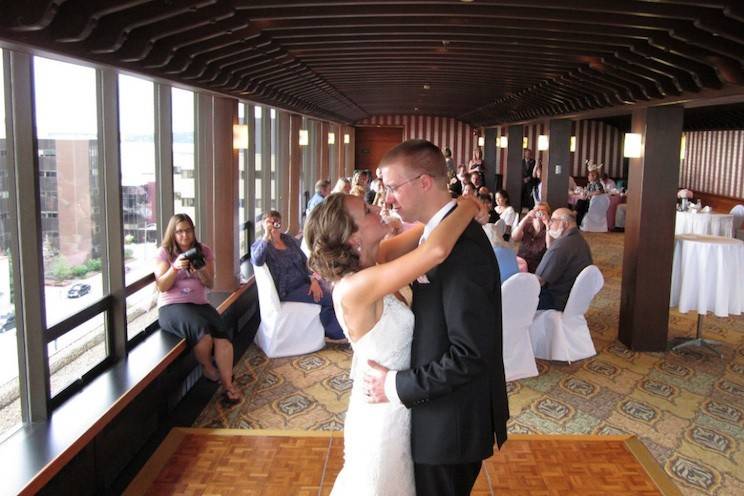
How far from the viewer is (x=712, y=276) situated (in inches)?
265

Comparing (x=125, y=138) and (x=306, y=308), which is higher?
(x=125, y=138)

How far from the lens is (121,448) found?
4.26 metres

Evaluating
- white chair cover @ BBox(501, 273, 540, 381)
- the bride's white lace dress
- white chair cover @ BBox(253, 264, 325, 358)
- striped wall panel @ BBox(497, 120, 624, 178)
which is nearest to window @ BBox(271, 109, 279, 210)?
white chair cover @ BBox(253, 264, 325, 358)

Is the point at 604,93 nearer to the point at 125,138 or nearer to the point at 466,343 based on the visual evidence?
the point at 125,138

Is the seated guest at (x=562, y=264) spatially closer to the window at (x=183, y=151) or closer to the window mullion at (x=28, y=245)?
the window at (x=183, y=151)

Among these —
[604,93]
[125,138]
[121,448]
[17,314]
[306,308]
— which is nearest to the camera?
[17,314]

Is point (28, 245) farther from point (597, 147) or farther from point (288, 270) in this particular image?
point (597, 147)

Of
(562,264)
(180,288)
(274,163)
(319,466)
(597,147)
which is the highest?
(597,147)

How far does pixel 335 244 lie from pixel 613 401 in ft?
13.7

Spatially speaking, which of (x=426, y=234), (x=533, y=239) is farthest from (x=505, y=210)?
(x=426, y=234)

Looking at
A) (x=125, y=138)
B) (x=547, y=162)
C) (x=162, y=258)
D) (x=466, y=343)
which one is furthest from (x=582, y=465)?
(x=547, y=162)

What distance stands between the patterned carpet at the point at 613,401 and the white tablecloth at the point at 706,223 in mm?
4457

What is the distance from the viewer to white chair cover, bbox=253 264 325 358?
643cm

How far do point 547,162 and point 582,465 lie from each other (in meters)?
8.02
